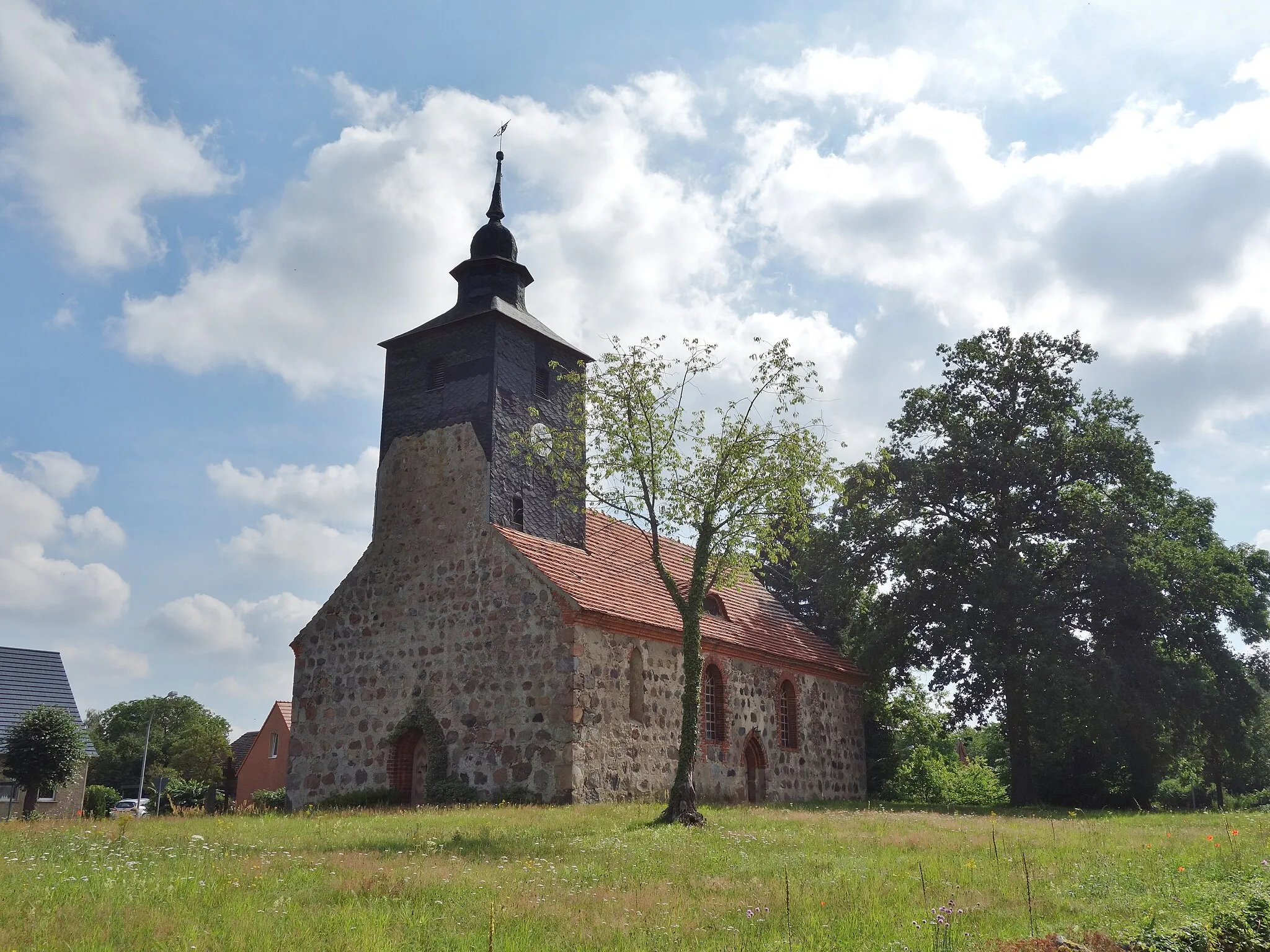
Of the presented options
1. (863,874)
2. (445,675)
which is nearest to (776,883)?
(863,874)

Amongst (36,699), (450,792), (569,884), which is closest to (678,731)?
(450,792)

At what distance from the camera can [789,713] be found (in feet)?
94.2

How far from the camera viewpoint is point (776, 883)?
10.8 m

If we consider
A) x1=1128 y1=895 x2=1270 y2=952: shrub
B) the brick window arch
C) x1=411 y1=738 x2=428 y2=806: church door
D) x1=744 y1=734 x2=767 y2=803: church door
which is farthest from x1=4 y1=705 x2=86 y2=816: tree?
x1=1128 y1=895 x2=1270 y2=952: shrub

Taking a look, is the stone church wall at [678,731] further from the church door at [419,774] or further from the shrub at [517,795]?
the church door at [419,774]

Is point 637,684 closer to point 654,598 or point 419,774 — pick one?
point 654,598

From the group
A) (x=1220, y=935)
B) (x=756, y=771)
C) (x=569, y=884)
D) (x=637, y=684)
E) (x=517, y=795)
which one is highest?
(x=637, y=684)

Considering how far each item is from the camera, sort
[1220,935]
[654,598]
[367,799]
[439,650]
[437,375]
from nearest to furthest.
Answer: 1. [1220,935]
2. [367,799]
3. [439,650]
4. [654,598]
5. [437,375]

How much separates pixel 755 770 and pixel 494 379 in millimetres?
12515

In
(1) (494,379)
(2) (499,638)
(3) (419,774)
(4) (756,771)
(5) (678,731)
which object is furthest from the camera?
(4) (756,771)

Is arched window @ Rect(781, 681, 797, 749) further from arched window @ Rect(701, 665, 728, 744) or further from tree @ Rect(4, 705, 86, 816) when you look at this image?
tree @ Rect(4, 705, 86, 816)

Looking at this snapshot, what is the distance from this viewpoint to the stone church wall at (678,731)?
2130 cm

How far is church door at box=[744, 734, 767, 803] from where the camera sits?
2627 cm

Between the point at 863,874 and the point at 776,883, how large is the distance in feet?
4.34
